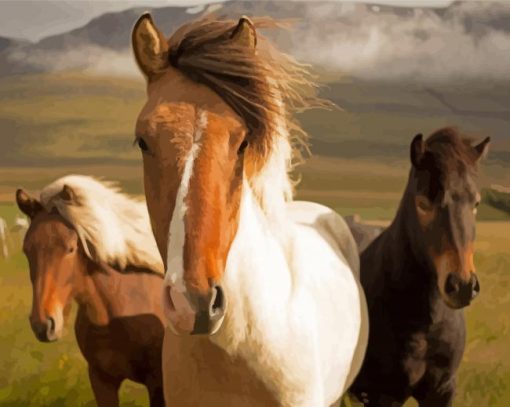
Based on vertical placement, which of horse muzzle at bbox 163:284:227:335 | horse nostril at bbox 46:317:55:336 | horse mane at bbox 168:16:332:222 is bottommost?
horse nostril at bbox 46:317:55:336

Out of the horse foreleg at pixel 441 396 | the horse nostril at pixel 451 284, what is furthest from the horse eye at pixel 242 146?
the horse foreleg at pixel 441 396

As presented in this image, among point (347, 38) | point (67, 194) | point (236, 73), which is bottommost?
point (67, 194)

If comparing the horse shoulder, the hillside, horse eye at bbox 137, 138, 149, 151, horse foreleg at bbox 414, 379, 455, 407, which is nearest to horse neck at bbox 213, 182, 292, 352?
horse eye at bbox 137, 138, 149, 151

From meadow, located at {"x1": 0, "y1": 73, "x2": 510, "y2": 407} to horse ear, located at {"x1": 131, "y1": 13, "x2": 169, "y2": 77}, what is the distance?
86 centimetres

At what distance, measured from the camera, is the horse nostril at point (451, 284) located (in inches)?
46.9

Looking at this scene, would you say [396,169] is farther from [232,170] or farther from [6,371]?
[6,371]

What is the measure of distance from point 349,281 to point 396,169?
2.21 feet

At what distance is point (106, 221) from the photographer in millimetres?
1471

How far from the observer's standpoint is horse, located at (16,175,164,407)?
1.42 m

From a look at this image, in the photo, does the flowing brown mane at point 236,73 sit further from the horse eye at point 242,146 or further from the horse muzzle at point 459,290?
the horse muzzle at point 459,290

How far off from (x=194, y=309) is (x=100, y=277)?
0.78 meters

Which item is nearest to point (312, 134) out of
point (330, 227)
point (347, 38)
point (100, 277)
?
point (347, 38)

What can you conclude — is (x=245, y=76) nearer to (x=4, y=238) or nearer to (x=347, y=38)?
(x=347, y=38)

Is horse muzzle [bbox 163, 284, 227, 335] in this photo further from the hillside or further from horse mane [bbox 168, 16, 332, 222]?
the hillside
